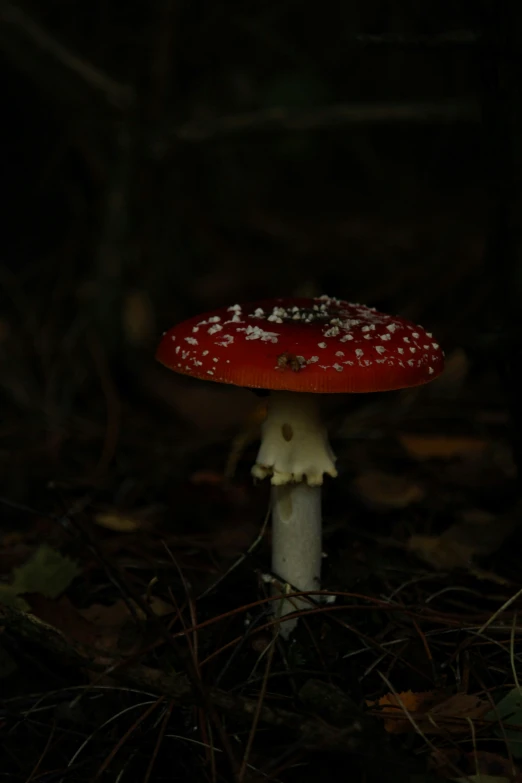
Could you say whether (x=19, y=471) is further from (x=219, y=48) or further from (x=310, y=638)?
(x=219, y=48)

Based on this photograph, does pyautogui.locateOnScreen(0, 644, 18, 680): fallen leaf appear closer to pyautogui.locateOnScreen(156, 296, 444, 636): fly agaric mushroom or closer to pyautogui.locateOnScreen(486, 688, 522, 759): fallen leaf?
pyautogui.locateOnScreen(156, 296, 444, 636): fly agaric mushroom

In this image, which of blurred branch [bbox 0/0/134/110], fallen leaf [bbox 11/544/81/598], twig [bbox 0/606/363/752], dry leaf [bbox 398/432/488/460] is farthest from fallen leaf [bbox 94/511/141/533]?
blurred branch [bbox 0/0/134/110]

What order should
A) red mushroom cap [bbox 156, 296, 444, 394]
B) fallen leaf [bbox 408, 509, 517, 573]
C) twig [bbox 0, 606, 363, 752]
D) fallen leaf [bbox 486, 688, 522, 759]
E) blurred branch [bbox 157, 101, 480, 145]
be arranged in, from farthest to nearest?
1. blurred branch [bbox 157, 101, 480, 145]
2. fallen leaf [bbox 408, 509, 517, 573]
3. red mushroom cap [bbox 156, 296, 444, 394]
4. fallen leaf [bbox 486, 688, 522, 759]
5. twig [bbox 0, 606, 363, 752]

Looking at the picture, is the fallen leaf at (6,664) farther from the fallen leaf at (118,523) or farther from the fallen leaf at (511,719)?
the fallen leaf at (511,719)

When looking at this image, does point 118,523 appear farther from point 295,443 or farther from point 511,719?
point 511,719

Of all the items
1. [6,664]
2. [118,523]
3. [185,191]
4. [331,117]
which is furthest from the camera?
[185,191]

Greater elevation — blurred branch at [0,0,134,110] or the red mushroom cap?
blurred branch at [0,0,134,110]

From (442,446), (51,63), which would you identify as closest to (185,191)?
(51,63)

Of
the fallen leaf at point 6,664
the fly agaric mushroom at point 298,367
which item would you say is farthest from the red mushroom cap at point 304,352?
the fallen leaf at point 6,664
